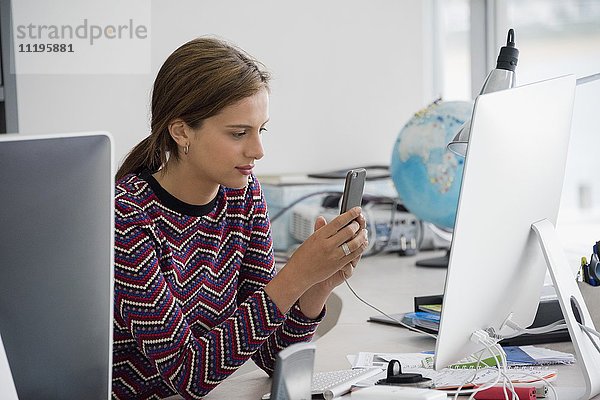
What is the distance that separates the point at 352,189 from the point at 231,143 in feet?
0.68

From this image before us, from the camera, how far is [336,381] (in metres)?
1.29

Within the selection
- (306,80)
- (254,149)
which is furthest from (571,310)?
(306,80)

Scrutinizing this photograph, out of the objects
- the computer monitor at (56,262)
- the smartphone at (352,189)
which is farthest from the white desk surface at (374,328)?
the computer monitor at (56,262)

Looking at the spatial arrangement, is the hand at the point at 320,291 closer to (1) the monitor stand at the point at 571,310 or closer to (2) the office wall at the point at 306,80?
(1) the monitor stand at the point at 571,310

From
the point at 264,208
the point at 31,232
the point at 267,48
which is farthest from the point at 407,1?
the point at 31,232

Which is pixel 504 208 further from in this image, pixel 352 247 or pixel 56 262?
pixel 56 262

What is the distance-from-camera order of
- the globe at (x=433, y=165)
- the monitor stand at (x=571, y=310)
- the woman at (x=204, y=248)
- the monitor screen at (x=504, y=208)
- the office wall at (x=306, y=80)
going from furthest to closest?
the office wall at (x=306, y=80) → the globe at (x=433, y=165) → the woman at (x=204, y=248) → the monitor stand at (x=571, y=310) → the monitor screen at (x=504, y=208)

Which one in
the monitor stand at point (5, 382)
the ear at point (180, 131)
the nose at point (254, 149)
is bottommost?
the monitor stand at point (5, 382)

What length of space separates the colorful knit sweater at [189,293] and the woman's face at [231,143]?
0.09 m

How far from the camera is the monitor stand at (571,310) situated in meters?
1.19

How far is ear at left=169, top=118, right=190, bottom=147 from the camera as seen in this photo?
1.42 m

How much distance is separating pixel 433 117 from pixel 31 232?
66.5 inches

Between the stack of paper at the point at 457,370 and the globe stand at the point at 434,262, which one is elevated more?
the stack of paper at the point at 457,370

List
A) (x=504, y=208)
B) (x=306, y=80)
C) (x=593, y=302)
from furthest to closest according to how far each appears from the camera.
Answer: (x=306, y=80) → (x=593, y=302) → (x=504, y=208)
